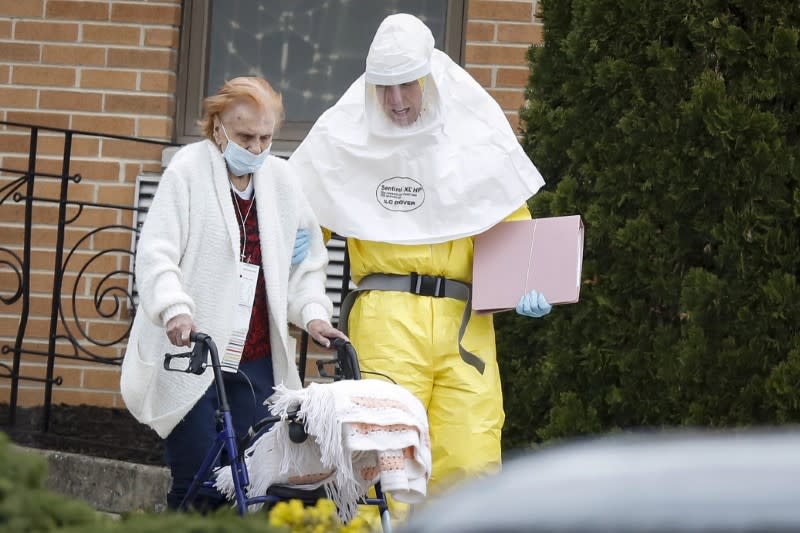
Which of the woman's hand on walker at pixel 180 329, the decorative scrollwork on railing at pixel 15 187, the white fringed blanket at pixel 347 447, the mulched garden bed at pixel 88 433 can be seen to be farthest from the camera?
the decorative scrollwork on railing at pixel 15 187

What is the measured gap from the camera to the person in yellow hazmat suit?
4.25 meters

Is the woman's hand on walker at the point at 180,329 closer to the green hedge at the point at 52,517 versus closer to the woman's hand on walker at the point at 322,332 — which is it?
the woman's hand on walker at the point at 322,332

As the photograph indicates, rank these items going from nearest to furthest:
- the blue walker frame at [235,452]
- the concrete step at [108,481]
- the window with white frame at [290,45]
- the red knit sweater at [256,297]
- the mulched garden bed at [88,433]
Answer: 1. the blue walker frame at [235,452]
2. the red knit sweater at [256,297]
3. the concrete step at [108,481]
4. the mulched garden bed at [88,433]
5. the window with white frame at [290,45]

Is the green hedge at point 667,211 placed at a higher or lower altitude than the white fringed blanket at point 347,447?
higher

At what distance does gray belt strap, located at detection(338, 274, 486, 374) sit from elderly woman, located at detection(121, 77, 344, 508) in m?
0.24

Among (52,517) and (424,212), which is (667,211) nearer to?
(424,212)

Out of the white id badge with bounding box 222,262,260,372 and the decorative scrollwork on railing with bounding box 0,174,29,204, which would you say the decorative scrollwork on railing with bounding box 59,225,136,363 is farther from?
the white id badge with bounding box 222,262,260,372

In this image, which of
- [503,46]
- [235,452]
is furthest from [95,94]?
[235,452]

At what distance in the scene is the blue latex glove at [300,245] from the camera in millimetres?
4277

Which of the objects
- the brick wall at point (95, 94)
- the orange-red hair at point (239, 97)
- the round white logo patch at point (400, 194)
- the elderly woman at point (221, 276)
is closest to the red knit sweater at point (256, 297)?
the elderly woman at point (221, 276)

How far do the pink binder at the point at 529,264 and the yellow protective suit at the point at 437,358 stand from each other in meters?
0.11

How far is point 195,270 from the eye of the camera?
13.2ft

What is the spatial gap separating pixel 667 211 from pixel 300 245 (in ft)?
4.12

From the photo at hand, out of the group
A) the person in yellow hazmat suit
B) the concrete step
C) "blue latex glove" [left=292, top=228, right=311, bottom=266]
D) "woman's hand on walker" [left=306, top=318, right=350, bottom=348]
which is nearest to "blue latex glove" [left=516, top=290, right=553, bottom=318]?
the person in yellow hazmat suit
